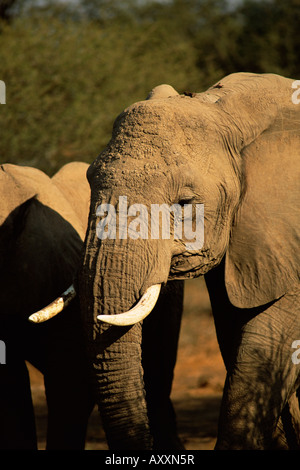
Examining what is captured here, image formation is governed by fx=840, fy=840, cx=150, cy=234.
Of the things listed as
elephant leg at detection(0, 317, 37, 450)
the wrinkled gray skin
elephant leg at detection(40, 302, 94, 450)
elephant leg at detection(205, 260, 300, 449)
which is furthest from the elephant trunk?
elephant leg at detection(0, 317, 37, 450)

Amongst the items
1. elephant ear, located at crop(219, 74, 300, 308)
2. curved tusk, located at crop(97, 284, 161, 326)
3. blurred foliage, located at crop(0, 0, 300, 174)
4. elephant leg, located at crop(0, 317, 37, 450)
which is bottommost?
elephant leg, located at crop(0, 317, 37, 450)

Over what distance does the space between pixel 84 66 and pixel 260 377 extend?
19.3 ft

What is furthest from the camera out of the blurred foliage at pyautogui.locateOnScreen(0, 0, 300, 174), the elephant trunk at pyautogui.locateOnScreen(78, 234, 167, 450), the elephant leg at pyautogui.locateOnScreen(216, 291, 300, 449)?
the blurred foliage at pyautogui.locateOnScreen(0, 0, 300, 174)

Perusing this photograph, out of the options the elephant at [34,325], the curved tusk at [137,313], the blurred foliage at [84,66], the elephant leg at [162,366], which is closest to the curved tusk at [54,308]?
the curved tusk at [137,313]

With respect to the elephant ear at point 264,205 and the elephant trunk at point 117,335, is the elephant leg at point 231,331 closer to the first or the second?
the elephant ear at point 264,205

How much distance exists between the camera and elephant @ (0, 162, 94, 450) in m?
3.82

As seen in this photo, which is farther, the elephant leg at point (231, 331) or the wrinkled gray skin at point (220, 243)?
the elephant leg at point (231, 331)

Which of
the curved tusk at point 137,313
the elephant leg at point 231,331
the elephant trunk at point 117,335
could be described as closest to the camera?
the curved tusk at point 137,313

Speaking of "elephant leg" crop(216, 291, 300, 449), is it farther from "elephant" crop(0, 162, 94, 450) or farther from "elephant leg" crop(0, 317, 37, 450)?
"elephant leg" crop(0, 317, 37, 450)

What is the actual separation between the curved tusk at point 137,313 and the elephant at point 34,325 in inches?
37.4

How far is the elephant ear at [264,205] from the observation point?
3.19 meters

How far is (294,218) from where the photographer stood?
10.5 feet

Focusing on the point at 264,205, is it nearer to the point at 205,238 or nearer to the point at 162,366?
the point at 205,238

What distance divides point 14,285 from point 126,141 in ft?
3.58
